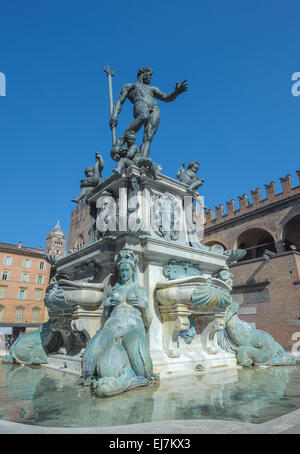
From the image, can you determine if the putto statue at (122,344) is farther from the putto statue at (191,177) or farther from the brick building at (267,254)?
the brick building at (267,254)

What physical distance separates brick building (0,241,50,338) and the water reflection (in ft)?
143

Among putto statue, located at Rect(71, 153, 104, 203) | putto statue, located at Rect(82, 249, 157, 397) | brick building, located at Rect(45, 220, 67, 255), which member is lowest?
putto statue, located at Rect(82, 249, 157, 397)

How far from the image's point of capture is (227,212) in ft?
112

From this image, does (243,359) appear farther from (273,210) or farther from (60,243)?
(60,243)

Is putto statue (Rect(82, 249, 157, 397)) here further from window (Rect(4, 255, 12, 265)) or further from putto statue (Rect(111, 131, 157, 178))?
window (Rect(4, 255, 12, 265))

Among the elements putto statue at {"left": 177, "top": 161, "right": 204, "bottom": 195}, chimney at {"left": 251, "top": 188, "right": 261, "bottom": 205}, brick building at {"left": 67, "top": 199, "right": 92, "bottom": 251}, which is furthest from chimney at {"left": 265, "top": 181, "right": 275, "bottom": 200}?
brick building at {"left": 67, "top": 199, "right": 92, "bottom": 251}

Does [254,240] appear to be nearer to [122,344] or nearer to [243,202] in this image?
[243,202]

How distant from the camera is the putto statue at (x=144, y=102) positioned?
23.5 feet

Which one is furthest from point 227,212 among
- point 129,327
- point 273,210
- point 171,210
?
point 129,327

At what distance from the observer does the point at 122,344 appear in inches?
Answer: 153

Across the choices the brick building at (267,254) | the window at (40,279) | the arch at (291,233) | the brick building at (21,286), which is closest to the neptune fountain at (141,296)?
the brick building at (267,254)

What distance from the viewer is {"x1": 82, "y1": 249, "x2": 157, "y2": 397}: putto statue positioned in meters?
3.39

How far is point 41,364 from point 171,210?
4050 millimetres

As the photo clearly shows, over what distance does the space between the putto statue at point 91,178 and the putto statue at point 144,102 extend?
105 cm
